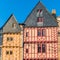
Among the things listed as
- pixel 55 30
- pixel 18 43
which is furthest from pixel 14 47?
pixel 55 30

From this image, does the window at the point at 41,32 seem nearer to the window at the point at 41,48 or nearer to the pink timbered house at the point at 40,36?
the pink timbered house at the point at 40,36

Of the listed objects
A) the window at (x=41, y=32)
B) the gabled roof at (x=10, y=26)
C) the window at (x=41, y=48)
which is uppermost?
the gabled roof at (x=10, y=26)

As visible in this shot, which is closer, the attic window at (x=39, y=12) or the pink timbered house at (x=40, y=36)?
the pink timbered house at (x=40, y=36)

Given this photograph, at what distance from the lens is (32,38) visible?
51094mm

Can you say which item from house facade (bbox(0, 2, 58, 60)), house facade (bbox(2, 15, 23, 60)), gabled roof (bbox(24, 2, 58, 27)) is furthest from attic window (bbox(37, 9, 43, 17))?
house facade (bbox(2, 15, 23, 60))

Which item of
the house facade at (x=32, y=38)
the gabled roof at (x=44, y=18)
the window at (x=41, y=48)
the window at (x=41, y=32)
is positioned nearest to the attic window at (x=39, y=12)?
the house facade at (x=32, y=38)

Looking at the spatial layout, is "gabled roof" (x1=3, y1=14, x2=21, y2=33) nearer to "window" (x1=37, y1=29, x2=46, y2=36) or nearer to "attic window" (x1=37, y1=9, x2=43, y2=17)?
"window" (x1=37, y1=29, x2=46, y2=36)

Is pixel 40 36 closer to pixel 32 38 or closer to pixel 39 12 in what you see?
pixel 32 38

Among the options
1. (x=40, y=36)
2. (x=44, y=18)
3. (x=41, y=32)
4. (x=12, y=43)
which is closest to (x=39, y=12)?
(x=44, y=18)

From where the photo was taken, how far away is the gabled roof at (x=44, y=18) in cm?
5156

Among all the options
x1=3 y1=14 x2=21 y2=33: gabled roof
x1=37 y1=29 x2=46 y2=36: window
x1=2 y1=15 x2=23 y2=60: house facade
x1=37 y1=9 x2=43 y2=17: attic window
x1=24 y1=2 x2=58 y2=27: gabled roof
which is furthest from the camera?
x1=3 y1=14 x2=21 y2=33: gabled roof

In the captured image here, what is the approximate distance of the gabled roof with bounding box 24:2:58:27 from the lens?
5156 cm

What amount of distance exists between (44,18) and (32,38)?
394 centimetres

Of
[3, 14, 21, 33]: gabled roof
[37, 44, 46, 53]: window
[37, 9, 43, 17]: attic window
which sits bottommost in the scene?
[37, 44, 46, 53]: window
